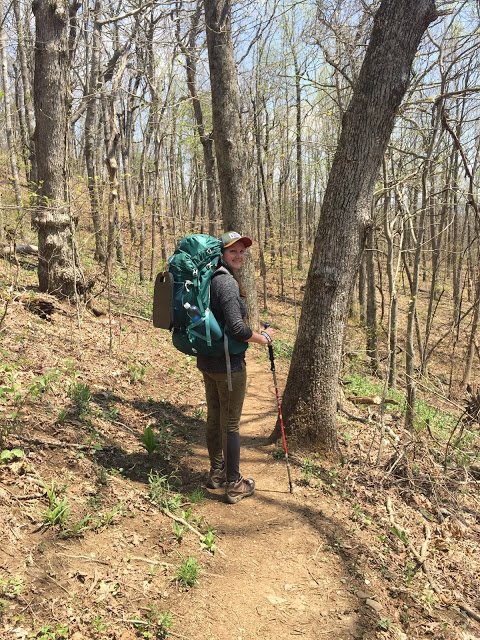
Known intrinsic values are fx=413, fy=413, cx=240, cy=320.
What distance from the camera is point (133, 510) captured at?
323 centimetres

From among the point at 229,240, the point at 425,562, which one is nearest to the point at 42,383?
the point at 229,240

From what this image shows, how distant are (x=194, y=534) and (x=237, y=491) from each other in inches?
24.5

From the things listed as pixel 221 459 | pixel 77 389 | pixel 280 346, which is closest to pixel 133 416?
pixel 77 389

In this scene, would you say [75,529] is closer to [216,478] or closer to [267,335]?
[216,478]

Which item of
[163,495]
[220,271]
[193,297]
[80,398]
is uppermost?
[220,271]

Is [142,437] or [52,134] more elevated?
[52,134]

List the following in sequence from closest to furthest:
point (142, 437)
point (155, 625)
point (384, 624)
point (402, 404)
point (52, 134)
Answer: point (155, 625) < point (384, 624) < point (142, 437) < point (52, 134) < point (402, 404)

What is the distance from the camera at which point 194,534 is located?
10.5ft

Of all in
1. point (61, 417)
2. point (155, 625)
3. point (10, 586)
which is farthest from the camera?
point (61, 417)

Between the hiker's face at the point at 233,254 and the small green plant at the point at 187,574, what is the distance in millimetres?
2264

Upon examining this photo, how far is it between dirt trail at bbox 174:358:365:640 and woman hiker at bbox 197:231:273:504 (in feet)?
0.64

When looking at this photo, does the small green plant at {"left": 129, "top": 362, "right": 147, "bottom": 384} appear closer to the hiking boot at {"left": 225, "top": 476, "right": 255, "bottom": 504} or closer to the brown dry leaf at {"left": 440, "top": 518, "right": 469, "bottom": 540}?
the hiking boot at {"left": 225, "top": 476, "right": 255, "bottom": 504}

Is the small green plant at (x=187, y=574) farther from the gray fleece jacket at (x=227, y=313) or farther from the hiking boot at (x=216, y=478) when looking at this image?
the gray fleece jacket at (x=227, y=313)

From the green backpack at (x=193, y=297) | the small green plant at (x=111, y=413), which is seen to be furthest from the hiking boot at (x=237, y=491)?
the small green plant at (x=111, y=413)
